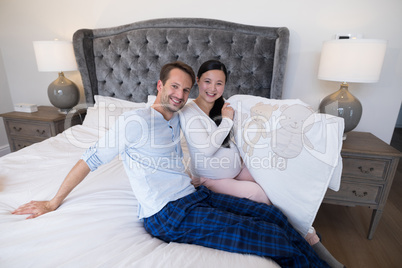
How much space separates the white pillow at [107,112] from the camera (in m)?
2.07

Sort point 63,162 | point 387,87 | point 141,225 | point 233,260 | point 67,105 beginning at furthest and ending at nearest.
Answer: point 67,105 → point 387,87 → point 63,162 → point 141,225 → point 233,260

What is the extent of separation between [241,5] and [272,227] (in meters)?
1.92

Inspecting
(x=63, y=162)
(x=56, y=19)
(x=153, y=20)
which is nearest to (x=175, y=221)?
(x=63, y=162)

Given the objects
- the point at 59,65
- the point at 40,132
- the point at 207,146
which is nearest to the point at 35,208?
the point at 207,146

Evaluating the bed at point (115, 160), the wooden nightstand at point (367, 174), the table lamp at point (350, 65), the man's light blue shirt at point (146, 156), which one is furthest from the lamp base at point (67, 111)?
the wooden nightstand at point (367, 174)

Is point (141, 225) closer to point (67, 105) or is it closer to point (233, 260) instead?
point (233, 260)

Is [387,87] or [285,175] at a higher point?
[387,87]

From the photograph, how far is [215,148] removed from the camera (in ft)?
3.92

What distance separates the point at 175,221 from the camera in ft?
3.09

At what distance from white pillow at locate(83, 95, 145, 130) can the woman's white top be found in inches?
40.1

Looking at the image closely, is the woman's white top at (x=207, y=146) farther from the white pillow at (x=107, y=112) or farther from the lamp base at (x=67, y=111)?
the lamp base at (x=67, y=111)

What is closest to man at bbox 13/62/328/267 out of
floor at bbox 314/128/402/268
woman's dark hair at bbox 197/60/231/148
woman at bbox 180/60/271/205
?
woman at bbox 180/60/271/205

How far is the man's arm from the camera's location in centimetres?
100

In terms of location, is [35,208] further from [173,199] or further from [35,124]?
[35,124]
